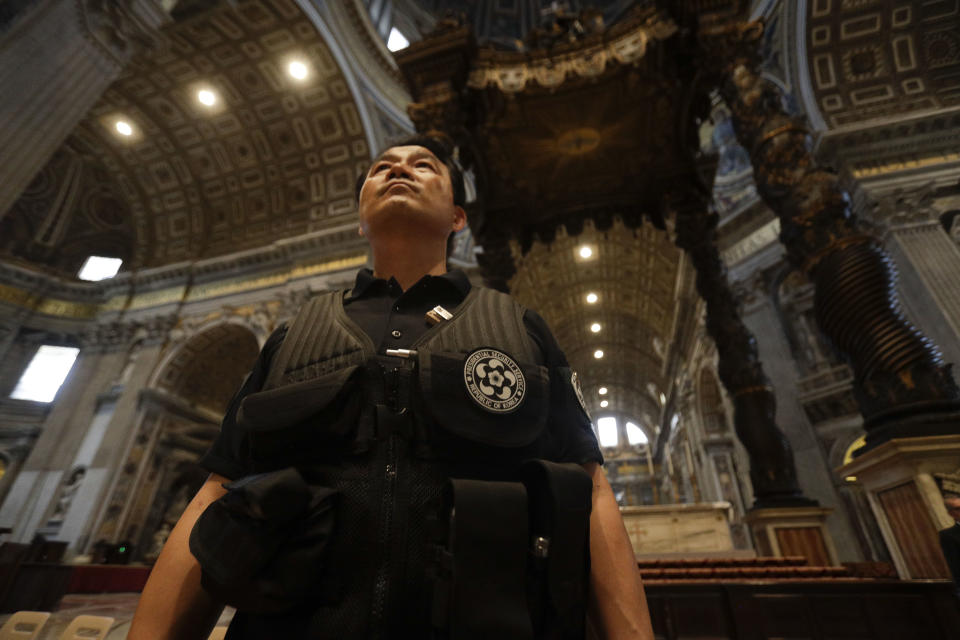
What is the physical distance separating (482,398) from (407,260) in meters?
0.65

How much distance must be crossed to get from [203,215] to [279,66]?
5973 mm

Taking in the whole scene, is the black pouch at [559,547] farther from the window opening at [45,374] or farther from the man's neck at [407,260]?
the window opening at [45,374]

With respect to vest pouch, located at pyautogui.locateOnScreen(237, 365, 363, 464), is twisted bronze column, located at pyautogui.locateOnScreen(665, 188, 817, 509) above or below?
above

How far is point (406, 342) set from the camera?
45.5 inches

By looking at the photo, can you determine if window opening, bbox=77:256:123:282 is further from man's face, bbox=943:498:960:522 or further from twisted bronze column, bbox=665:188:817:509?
man's face, bbox=943:498:960:522

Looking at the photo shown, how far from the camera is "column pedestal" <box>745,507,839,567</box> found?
14.6ft

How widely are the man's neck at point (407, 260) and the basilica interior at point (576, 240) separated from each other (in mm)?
3055

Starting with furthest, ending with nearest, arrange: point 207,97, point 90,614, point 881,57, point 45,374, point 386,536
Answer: point 45,374, point 207,97, point 881,57, point 90,614, point 386,536

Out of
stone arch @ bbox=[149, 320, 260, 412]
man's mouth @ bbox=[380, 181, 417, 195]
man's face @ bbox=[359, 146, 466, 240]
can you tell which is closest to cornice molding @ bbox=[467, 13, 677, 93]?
man's face @ bbox=[359, 146, 466, 240]

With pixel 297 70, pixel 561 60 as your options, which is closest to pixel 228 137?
pixel 297 70

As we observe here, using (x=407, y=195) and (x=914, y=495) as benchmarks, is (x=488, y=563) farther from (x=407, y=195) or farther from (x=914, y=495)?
(x=914, y=495)

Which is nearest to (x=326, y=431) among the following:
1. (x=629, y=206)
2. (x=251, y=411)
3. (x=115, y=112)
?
(x=251, y=411)

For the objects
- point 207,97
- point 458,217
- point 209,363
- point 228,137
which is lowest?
point 458,217

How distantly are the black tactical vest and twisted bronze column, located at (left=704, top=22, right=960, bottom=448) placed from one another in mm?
3036
